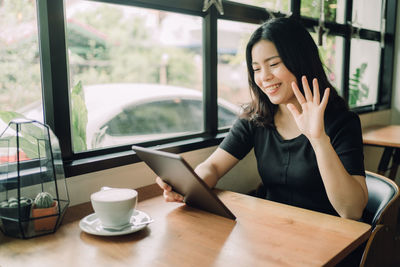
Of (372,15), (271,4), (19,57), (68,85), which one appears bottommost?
(68,85)

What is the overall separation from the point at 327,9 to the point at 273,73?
6.02 ft

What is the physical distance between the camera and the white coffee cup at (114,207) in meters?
0.96

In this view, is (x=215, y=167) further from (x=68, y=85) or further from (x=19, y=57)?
(x=19, y=57)

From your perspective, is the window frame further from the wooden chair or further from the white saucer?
the wooden chair

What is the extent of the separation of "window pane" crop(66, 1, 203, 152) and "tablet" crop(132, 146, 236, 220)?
464 mm

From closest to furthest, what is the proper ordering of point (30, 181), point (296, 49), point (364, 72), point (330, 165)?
point (30, 181) < point (330, 165) < point (296, 49) < point (364, 72)

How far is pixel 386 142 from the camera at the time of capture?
252 cm

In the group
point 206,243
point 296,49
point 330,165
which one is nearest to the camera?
point 206,243

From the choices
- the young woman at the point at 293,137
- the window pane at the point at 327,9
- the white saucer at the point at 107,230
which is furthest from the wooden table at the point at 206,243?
the window pane at the point at 327,9

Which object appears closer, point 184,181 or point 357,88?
point 184,181

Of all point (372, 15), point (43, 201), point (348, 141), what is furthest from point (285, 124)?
point (372, 15)

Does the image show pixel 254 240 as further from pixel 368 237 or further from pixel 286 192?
pixel 286 192

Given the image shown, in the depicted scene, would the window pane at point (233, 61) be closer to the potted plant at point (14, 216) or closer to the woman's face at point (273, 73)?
the woman's face at point (273, 73)

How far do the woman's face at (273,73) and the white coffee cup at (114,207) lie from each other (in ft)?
2.34
